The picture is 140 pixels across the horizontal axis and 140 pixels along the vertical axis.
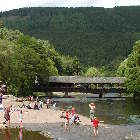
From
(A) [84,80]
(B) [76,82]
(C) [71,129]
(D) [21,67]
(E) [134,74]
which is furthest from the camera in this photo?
(A) [84,80]

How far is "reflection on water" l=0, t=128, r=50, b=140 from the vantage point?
120 feet

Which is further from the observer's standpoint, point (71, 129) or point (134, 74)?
point (134, 74)

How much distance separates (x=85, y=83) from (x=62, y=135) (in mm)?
87009

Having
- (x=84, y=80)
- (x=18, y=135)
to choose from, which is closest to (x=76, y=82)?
(x=84, y=80)

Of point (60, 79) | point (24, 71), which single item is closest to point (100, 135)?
point (24, 71)

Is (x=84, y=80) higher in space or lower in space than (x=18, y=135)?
higher

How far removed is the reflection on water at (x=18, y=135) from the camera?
3644 centimetres

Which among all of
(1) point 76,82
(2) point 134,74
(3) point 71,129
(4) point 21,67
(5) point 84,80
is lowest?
(3) point 71,129

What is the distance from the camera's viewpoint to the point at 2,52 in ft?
294

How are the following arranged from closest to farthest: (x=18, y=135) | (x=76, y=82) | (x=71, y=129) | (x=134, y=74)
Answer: (x=18, y=135) → (x=71, y=129) → (x=134, y=74) → (x=76, y=82)

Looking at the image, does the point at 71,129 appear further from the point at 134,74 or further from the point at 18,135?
the point at 134,74

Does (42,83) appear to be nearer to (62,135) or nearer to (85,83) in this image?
(85,83)

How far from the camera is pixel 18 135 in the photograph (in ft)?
124

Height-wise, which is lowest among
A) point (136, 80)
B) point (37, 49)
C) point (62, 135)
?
point (62, 135)
